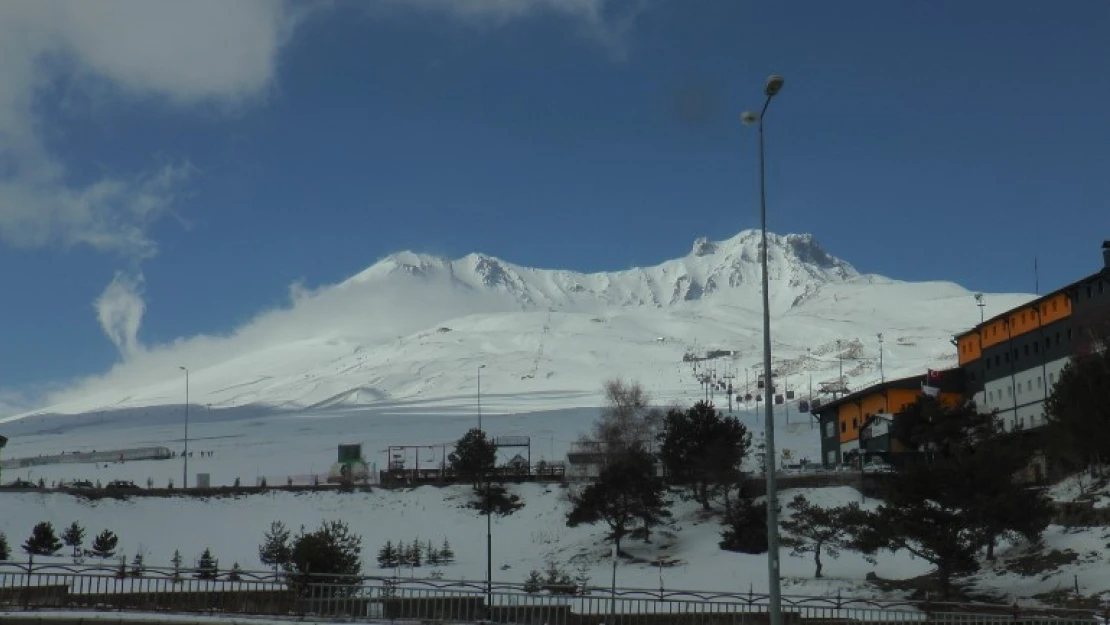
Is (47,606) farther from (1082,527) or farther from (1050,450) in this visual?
(1050,450)

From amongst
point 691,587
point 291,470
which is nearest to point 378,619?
point 691,587

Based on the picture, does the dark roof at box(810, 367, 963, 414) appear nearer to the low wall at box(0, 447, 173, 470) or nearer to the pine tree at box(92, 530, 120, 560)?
the pine tree at box(92, 530, 120, 560)

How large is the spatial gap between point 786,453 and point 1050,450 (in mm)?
38103

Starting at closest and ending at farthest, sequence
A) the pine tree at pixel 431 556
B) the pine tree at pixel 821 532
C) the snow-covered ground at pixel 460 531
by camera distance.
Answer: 1. the snow-covered ground at pixel 460 531
2. the pine tree at pixel 821 532
3. the pine tree at pixel 431 556

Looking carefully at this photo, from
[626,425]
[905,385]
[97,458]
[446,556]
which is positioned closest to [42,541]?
[446,556]

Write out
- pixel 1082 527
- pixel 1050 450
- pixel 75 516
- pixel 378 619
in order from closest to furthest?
pixel 378 619 → pixel 1082 527 → pixel 1050 450 → pixel 75 516

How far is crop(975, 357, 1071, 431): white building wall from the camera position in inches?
2744

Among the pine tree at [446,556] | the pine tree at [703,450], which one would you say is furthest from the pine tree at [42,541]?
the pine tree at [703,450]

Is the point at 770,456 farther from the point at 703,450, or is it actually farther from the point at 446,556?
the point at 703,450

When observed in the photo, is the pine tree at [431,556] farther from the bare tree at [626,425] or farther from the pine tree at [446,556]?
the bare tree at [626,425]

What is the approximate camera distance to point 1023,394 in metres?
73.4

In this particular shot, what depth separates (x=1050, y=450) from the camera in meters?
52.7

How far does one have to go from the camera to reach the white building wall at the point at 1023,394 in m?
69.7

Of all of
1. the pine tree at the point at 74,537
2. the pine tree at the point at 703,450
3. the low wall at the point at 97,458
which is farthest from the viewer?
the low wall at the point at 97,458
